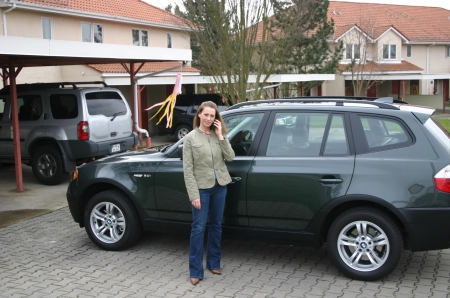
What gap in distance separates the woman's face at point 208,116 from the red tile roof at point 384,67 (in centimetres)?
3305

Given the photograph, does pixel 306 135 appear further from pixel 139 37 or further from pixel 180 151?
pixel 139 37

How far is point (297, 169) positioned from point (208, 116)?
1.02 metres

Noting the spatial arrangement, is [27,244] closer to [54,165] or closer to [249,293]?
[249,293]

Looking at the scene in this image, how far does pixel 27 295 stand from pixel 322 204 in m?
2.93

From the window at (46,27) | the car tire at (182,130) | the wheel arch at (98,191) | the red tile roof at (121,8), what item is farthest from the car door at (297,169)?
the window at (46,27)

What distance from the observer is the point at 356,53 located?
1553 inches

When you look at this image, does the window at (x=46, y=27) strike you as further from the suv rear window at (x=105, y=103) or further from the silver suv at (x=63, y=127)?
the suv rear window at (x=105, y=103)

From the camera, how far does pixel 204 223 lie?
518 centimetres

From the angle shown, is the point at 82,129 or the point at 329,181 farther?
the point at 82,129

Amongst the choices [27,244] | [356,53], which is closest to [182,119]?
[27,244]

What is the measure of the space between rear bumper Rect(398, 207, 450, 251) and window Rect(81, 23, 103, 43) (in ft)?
62.9

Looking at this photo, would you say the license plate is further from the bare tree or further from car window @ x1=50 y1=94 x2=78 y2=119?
the bare tree

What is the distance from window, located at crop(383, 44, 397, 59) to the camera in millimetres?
41625

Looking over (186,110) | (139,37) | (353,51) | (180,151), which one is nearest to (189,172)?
(180,151)
